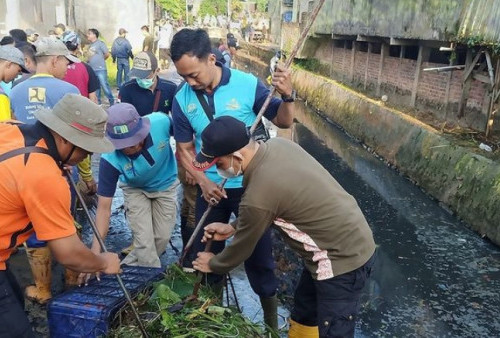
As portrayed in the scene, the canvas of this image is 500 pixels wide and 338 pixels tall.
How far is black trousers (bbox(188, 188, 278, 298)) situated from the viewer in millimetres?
3738

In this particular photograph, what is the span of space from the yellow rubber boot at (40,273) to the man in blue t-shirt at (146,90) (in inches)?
71.7

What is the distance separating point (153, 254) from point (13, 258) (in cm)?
176

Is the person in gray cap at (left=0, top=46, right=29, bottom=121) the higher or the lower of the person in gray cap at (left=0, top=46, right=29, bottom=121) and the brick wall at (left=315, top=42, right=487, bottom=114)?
the higher

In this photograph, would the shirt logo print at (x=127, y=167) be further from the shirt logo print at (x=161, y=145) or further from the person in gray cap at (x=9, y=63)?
the person in gray cap at (x=9, y=63)

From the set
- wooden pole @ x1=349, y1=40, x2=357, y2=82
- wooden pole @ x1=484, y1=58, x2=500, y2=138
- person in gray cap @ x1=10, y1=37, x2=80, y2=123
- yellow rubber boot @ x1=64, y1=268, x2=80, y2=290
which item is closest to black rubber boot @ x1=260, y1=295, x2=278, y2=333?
yellow rubber boot @ x1=64, y1=268, x2=80, y2=290

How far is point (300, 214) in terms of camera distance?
9.19ft

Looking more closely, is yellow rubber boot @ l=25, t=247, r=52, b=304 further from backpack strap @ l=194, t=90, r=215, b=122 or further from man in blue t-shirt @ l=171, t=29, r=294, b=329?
backpack strap @ l=194, t=90, r=215, b=122

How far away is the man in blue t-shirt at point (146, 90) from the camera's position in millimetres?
5227

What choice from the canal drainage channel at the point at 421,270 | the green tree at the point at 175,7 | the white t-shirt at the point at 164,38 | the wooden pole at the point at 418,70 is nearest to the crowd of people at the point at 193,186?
the canal drainage channel at the point at 421,270

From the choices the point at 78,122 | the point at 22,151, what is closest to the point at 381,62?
the point at 78,122

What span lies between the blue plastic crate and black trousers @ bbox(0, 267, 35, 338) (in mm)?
338

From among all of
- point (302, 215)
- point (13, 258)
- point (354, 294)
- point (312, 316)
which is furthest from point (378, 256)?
point (13, 258)

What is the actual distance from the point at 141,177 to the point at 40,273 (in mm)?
1227

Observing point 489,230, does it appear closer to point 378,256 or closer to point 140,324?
point 378,256
